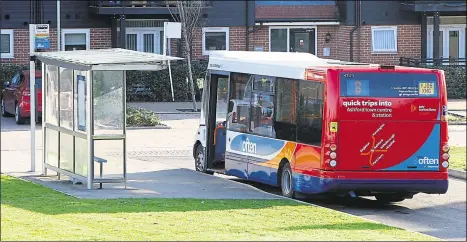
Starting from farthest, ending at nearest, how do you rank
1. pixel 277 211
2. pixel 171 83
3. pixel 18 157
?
1. pixel 171 83
2. pixel 18 157
3. pixel 277 211

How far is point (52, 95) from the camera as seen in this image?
2081 cm

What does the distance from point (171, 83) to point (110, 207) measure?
23.5 m

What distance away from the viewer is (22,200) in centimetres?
1672

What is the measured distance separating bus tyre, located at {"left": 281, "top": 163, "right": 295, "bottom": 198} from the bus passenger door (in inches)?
112

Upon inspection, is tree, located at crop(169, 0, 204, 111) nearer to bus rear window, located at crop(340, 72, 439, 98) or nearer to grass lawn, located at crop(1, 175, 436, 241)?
bus rear window, located at crop(340, 72, 439, 98)

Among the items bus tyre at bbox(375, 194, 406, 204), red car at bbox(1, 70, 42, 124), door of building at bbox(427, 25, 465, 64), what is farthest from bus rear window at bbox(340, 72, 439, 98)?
door of building at bbox(427, 25, 465, 64)

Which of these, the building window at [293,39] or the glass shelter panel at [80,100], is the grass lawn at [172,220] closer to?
the glass shelter panel at [80,100]

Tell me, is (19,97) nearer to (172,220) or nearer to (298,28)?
(298,28)

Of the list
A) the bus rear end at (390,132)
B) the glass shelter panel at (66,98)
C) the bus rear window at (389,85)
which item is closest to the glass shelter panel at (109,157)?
the glass shelter panel at (66,98)

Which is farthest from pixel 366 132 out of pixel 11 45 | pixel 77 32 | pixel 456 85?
pixel 77 32

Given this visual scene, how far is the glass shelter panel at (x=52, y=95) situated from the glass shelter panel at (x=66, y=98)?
0.85ft

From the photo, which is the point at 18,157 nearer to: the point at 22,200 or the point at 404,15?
the point at 22,200

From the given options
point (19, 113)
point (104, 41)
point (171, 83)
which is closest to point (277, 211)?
point (19, 113)

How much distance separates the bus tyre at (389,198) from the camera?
18672 millimetres
